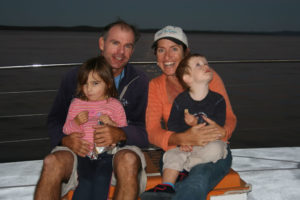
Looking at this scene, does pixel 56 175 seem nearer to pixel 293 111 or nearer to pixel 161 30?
pixel 161 30

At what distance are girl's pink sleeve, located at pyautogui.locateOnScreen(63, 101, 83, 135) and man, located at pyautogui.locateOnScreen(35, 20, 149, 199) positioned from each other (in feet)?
0.14

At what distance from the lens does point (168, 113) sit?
2.18 meters

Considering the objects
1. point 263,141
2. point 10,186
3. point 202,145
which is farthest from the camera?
point 263,141

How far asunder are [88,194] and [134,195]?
252 mm

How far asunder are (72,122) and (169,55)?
0.68 m

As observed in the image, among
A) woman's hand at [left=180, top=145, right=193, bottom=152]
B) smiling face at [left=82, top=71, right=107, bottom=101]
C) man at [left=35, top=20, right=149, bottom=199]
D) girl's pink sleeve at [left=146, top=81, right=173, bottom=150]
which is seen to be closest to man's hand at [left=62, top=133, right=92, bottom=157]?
man at [left=35, top=20, right=149, bottom=199]

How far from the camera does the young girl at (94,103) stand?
6.57 feet

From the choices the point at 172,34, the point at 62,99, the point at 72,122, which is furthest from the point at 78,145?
the point at 172,34

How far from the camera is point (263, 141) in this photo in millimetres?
5051

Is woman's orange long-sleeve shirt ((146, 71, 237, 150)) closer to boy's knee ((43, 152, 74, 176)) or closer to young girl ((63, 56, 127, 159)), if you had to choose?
young girl ((63, 56, 127, 159))

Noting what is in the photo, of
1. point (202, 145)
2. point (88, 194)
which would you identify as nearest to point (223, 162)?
point (202, 145)

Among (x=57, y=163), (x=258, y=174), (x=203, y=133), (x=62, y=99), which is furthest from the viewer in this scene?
(x=258, y=174)

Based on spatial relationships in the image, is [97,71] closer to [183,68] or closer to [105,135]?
[105,135]

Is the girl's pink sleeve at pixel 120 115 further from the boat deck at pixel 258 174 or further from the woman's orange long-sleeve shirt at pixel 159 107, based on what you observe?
the boat deck at pixel 258 174
